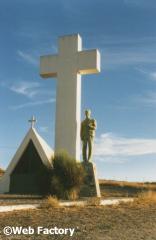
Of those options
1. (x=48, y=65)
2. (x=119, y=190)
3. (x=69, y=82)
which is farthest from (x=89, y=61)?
(x=119, y=190)

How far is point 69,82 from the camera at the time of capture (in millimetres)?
14812

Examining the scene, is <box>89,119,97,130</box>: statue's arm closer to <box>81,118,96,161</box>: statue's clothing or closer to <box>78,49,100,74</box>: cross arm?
<box>81,118,96,161</box>: statue's clothing

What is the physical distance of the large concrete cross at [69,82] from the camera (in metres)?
14.5

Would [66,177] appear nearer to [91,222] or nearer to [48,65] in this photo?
[48,65]

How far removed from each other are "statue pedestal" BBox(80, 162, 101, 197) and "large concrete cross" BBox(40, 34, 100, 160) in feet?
2.40

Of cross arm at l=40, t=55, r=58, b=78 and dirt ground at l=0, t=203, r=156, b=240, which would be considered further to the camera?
cross arm at l=40, t=55, r=58, b=78

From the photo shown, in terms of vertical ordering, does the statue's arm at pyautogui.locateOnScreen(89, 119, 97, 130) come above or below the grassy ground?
above

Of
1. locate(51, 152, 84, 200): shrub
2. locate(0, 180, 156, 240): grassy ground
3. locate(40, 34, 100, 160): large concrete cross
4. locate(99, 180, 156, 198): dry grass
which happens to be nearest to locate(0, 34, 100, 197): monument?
locate(40, 34, 100, 160): large concrete cross

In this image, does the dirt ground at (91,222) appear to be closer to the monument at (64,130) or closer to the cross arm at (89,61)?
the monument at (64,130)

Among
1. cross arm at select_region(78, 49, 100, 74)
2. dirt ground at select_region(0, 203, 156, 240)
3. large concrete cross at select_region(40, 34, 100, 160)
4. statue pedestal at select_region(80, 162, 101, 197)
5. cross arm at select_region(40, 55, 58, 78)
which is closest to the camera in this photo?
dirt ground at select_region(0, 203, 156, 240)

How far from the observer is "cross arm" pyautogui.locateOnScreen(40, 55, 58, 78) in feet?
50.6

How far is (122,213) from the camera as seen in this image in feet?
29.6

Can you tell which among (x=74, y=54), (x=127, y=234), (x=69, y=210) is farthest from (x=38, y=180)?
(x=127, y=234)

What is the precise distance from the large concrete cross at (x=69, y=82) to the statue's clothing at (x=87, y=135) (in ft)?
0.67
